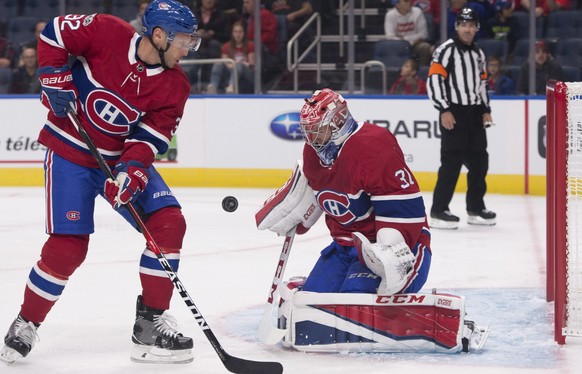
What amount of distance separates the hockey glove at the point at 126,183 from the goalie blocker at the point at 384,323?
617 millimetres

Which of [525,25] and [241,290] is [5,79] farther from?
[241,290]

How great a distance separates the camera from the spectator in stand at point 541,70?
8.08m

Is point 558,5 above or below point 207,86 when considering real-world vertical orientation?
above

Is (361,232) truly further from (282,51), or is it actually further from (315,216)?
(282,51)

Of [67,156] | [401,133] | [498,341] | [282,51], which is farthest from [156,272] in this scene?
[282,51]

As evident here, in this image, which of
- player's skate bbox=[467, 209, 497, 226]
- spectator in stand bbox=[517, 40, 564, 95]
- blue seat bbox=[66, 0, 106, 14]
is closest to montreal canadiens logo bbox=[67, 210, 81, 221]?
player's skate bbox=[467, 209, 497, 226]

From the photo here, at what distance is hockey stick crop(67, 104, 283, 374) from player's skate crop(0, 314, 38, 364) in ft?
1.44

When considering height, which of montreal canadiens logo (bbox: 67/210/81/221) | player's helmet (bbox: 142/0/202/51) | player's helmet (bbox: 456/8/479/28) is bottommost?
montreal canadiens logo (bbox: 67/210/81/221)

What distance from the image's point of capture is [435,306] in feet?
11.5

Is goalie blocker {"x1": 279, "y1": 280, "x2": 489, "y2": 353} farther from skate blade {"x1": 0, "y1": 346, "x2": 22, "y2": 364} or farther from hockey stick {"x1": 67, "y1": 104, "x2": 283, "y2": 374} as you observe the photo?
skate blade {"x1": 0, "y1": 346, "x2": 22, "y2": 364}

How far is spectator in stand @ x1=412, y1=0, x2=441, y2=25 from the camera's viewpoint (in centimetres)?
855

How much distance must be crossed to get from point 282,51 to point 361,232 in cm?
528

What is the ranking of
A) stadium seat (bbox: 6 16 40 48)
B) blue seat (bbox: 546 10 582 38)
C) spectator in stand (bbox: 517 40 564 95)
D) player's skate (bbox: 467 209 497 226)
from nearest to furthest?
1. player's skate (bbox: 467 209 497 226)
2. spectator in stand (bbox: 517 40 564 95)
3. blue seat (bbox: 546 10 582 38)
4. stadium seat (bbox: 6 16 40 48)

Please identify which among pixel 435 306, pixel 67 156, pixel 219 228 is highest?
pixel 67 156
